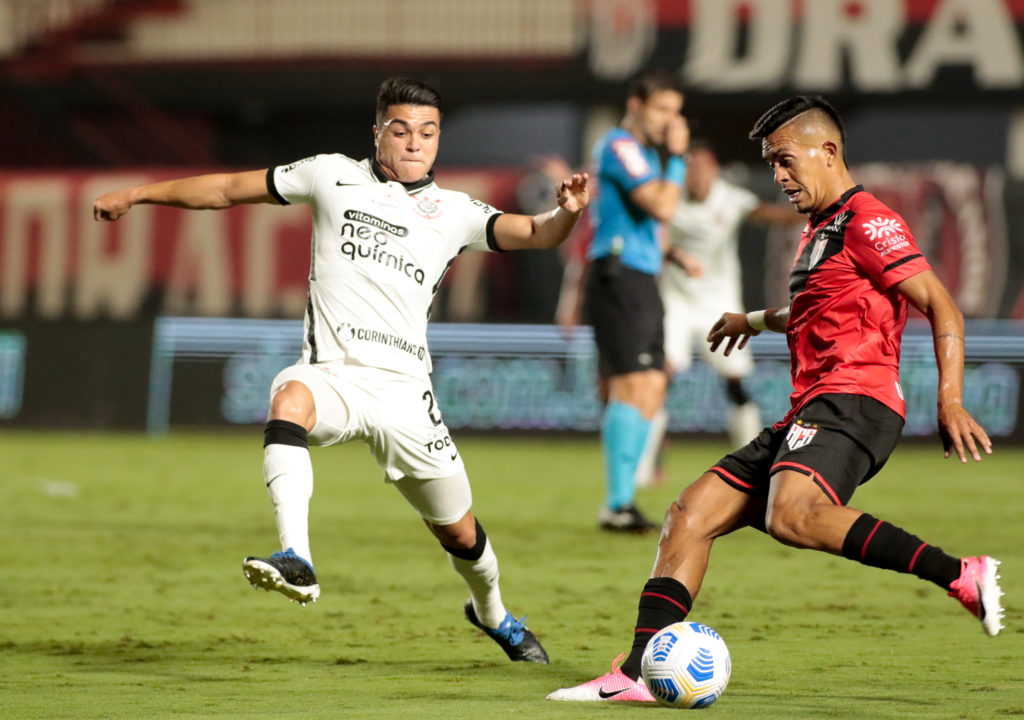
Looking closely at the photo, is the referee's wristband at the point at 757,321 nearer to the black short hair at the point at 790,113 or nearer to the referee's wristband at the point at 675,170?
the black short hair at the point at 790,113

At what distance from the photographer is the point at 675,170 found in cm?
868

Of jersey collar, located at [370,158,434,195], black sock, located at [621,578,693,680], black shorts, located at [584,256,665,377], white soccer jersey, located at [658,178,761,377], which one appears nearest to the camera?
black sock, located at [621,578,693,680]

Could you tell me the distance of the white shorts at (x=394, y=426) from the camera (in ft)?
16.6

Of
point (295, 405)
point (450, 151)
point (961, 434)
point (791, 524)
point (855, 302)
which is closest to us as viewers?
point (961, 434)

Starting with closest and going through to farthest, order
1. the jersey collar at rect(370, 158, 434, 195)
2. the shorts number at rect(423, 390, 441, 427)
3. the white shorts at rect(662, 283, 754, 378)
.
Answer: the shorts number at rect(423, 390, 441, 427)
the jersey collar at rect(370, 158, 434, 195)
the white shorts at rect(662, 283, 754, 378)

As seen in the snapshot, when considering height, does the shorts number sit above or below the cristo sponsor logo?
below

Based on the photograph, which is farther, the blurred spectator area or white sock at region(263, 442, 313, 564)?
the blurred spectator area

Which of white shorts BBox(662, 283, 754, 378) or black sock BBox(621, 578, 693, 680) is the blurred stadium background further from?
black sock BBox(621, 578, 693, 680)

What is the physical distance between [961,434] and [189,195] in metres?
2.74

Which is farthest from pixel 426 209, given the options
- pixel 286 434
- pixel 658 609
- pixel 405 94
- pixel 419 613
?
pixel 419 613

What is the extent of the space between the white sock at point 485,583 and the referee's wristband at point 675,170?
380cm

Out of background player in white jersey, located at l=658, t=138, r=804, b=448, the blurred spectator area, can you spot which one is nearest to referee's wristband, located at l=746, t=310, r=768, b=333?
background player in white jersey, located at l=658, t=138, r=804, b=448

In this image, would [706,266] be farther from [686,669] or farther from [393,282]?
[686,669]

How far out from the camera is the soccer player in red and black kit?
172 inches
